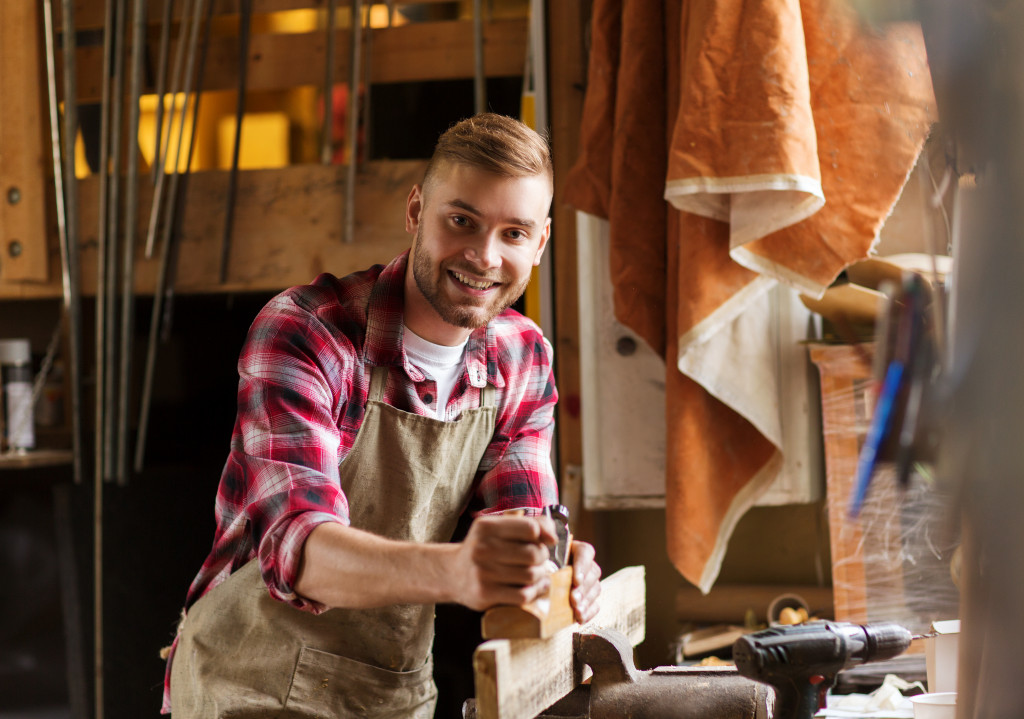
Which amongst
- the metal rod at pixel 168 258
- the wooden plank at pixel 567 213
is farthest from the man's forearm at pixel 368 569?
the metal rod at pixel 168 258

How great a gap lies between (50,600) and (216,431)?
728 millimetres

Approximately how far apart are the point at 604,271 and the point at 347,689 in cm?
89

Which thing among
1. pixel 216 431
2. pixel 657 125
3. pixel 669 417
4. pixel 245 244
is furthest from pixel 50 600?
pixel 657 125

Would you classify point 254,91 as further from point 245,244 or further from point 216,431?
point 216,431

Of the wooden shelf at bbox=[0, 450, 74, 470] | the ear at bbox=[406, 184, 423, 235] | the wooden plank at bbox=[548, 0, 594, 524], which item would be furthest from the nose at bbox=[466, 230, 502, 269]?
the wooden shelf at bbox=[0, 450, 74, 470]

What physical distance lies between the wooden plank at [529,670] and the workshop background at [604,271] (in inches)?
12.1

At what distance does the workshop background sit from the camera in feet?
0.86

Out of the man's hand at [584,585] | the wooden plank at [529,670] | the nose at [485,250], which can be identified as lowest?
the wooden plank at [529,670]

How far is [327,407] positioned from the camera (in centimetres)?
100

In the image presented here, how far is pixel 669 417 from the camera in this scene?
156 cm

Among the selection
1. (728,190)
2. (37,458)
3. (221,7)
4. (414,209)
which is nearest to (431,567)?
(414,209)

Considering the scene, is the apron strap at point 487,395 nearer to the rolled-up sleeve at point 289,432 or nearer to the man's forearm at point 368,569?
the rolled-up sleeve at point 289,432

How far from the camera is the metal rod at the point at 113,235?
87.1 inches

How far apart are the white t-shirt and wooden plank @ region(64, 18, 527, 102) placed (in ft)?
4.15
